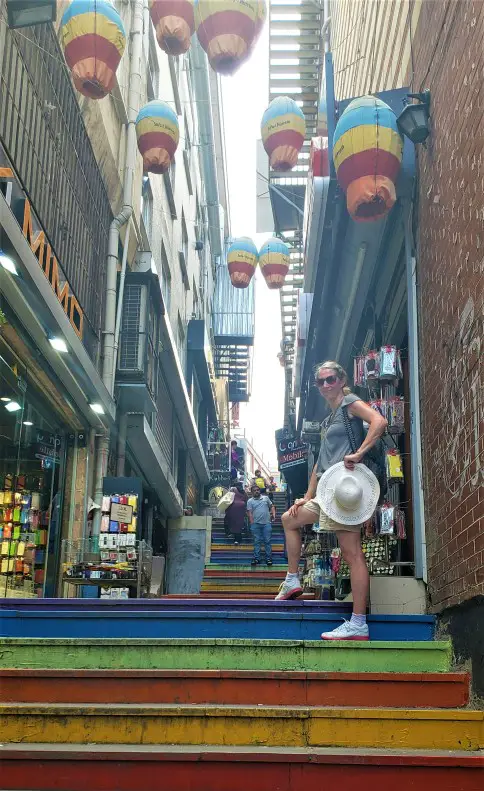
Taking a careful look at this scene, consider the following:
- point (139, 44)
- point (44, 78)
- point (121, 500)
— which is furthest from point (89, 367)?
point (139, 44)

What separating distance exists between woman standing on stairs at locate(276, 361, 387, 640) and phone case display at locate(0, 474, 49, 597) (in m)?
4.25

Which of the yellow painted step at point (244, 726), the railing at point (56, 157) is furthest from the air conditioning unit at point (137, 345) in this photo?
the yellow painted step at point (244, 726)

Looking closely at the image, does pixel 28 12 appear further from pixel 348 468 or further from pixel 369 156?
pixel 348 468

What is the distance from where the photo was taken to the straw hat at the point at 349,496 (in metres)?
5.11

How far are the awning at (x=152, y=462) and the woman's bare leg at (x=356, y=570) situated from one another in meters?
9.71

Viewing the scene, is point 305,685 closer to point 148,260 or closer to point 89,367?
point 89,367

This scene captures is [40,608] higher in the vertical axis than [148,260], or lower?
lower

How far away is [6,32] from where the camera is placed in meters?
8.02

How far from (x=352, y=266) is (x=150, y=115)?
3.87 meters

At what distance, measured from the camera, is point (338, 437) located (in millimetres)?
Answer: 5574

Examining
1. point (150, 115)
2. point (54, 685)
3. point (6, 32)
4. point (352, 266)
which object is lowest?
point (54, 685)

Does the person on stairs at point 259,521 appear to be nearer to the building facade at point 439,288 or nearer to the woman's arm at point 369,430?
the building facade at point 439,288

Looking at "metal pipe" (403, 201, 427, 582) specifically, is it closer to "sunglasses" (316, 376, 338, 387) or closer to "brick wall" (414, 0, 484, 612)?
"brick wall" (414, 0, 484, 612)

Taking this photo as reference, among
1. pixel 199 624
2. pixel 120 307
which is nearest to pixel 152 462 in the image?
pixel 120 307
